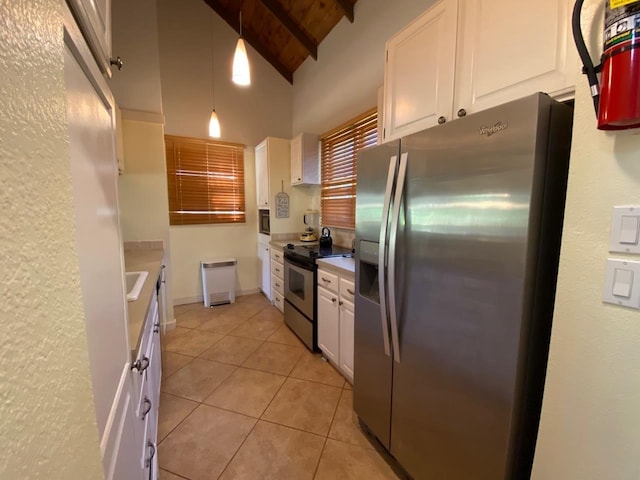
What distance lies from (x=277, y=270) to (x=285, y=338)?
3.03ft

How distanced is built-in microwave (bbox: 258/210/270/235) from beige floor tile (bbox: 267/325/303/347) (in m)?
1.46

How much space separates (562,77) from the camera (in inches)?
37.1

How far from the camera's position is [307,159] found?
3545 millimetres

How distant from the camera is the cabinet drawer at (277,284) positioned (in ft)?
11.4

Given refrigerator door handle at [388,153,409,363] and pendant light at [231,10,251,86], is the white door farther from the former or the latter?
pendant light at [231,10,251,86]

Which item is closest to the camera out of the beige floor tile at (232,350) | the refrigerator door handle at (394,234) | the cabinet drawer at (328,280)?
the refrigerator door handle at (394,234)

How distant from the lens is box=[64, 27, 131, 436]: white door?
0.49m

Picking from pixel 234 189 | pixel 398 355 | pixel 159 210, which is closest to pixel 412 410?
pixel 398 355

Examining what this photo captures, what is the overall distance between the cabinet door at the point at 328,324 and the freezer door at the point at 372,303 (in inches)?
21.8

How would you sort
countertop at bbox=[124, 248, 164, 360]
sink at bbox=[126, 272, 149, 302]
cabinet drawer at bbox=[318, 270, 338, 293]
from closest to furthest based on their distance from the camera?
1. countertop at bbox=[124, 248, 164, 360]
2. sink at bbox=[126, 272, 149, 302]
3. cabinet drawer at bbox=[318, 270, 338, 293]

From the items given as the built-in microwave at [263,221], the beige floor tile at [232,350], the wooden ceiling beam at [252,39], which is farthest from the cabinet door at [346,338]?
the wooden ceiling beam at [252,39]

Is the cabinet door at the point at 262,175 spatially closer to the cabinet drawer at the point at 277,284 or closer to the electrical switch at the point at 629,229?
the cabinet drawer at the point at 277,284

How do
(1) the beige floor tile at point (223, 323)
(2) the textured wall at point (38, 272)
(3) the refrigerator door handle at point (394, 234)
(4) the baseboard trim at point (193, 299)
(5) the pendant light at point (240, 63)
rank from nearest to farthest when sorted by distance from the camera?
(2) the textured wall at point (38, 272)
(3) the refrigerator door handle at point (394, 234)
(5) the pendant light at point (240, 63)
(1) the beige floor tile at point (223, 323)
(4) the baseboard trim at point (193, 299)

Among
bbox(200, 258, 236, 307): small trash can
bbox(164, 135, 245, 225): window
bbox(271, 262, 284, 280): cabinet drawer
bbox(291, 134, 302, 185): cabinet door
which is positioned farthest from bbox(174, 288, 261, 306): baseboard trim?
bbox(291, 134, 302, 185): cabinet door
